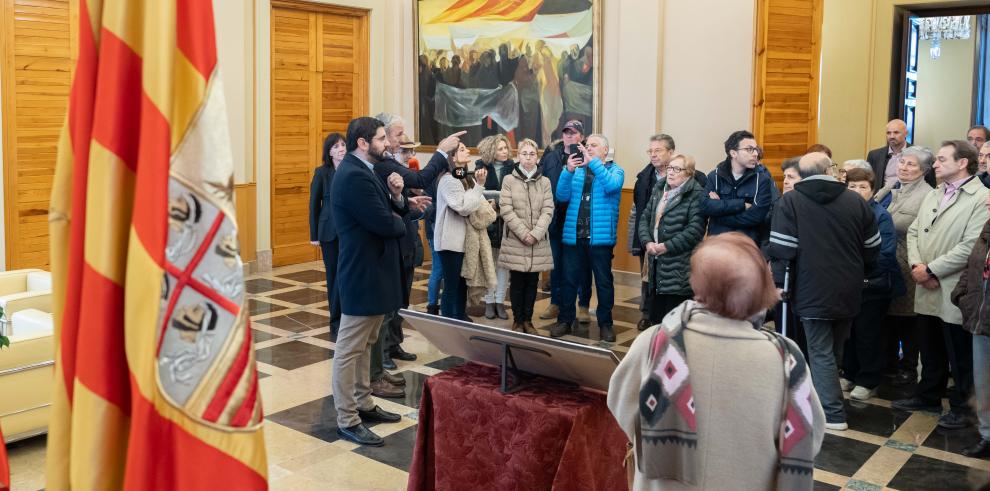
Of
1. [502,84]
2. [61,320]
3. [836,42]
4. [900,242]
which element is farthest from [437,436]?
[502,84]

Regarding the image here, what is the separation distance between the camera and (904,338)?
6.54m

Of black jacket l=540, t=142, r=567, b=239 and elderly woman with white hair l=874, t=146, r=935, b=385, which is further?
black jacket l=540, t=142, r=567, b=239

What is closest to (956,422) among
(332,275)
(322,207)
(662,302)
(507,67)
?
(662,302)

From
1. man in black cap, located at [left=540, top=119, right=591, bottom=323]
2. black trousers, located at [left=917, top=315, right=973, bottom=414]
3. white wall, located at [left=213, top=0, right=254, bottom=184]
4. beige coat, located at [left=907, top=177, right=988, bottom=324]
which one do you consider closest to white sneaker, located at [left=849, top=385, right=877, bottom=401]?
black trousers, located at [left=917, top=315, right=973, bottom=414]

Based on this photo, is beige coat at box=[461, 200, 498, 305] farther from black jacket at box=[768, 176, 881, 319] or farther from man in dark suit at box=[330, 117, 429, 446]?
black jacket at box=[768, 176, 881, 319]

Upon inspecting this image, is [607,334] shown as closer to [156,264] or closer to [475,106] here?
[475,106]

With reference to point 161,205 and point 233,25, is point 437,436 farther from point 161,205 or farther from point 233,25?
point 233,25

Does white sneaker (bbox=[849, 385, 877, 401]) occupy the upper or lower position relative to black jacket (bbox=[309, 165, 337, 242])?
lower

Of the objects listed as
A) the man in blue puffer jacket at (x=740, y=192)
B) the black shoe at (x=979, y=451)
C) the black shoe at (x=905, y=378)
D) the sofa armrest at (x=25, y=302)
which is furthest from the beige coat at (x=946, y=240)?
the sofa armrest at (x=25, y=302)

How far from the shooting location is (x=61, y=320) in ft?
4.64

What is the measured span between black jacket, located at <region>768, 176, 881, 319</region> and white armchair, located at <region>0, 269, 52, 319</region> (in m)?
4.59

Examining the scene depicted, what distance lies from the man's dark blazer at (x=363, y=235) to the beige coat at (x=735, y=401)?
258 centimetres

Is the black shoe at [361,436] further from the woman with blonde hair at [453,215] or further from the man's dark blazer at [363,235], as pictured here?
the woman with blonde hair at [453,215]

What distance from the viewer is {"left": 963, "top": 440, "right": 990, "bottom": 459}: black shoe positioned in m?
5.00
